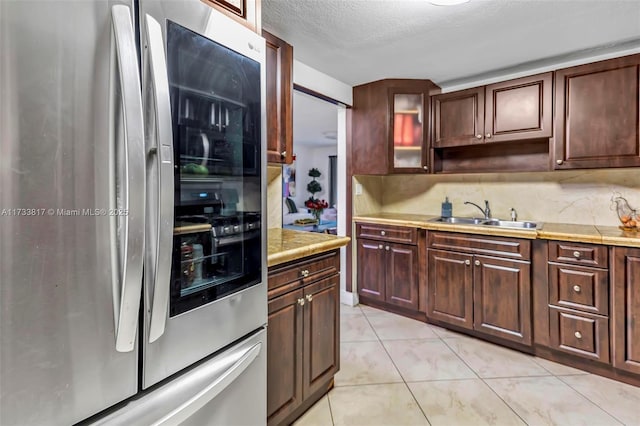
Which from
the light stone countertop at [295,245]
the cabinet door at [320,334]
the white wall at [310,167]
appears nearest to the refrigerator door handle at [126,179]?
the light stone countertop at [295,245]

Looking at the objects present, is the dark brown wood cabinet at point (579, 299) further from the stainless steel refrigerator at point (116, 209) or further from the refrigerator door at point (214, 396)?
the stainless steel refrigerator at point (116, 209)

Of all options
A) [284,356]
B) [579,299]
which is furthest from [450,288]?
[284,356]

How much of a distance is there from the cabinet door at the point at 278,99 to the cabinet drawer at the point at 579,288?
6.49ft

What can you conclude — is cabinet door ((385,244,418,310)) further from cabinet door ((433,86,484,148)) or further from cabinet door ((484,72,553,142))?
cabinet door ((484,72,553,142))

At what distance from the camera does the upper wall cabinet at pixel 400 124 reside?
3.07 m

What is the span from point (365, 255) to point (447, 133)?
55.0 inches

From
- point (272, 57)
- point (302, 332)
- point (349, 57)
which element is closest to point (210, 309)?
point (302, 332)

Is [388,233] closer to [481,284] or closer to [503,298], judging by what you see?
[481,284]

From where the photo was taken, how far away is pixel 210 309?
1015 millimetres

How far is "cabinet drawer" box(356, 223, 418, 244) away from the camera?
2896 millimetres

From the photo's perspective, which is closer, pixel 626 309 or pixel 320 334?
pixel 320 334

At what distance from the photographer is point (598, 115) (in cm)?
225

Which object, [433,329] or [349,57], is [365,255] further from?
[349,57]

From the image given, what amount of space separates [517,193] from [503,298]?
1047 mm
